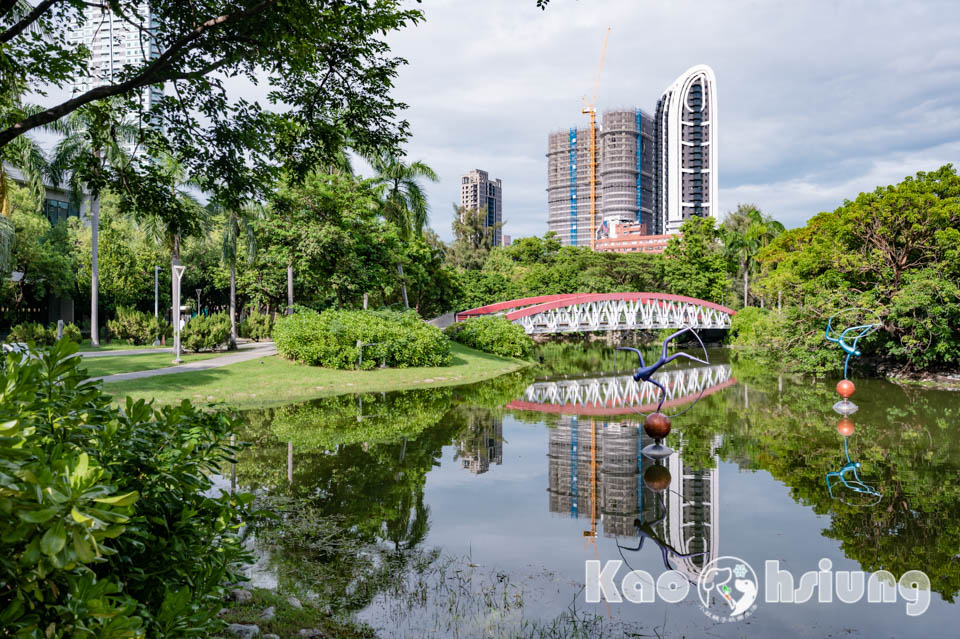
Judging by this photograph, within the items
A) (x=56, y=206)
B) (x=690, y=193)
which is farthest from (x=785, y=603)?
(x=690, y=193)

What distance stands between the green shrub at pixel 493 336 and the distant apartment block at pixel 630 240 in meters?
88.6

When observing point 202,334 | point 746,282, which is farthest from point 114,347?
point 746,282

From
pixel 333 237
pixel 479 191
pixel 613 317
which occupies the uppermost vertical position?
pixel 479 191

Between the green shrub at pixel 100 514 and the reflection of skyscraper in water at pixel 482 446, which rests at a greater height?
the green shrub at pixel 100 514

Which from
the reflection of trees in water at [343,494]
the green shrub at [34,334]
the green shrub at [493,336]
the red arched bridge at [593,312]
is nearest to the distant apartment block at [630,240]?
the red arched bridge at [593,312]

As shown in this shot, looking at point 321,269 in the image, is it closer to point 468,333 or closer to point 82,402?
point 468,333

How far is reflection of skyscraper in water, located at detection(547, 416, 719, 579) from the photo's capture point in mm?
7539

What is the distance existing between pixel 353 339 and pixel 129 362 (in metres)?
7.90

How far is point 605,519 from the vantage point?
27.1ft

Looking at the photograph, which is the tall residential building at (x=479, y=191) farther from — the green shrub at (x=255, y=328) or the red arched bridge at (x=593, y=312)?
the green shrub at (x=255, y=328)

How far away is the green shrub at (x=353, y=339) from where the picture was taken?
75.2ft

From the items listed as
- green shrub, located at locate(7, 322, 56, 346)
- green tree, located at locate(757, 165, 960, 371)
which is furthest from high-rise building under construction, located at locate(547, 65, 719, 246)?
green shrub, located at locate(7, 322, 56, 346)

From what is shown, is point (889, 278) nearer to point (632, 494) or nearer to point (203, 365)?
point (632, 494)

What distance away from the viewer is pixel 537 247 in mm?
63375
